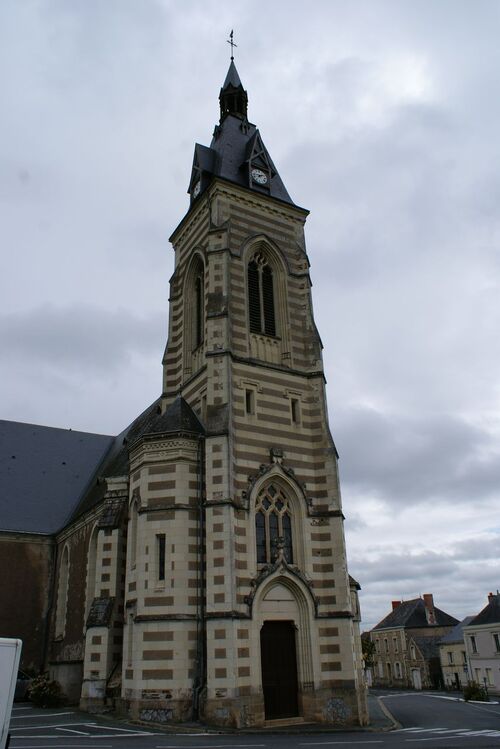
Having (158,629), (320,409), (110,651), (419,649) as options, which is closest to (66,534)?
(110,651)

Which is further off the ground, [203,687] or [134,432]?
[134,432]

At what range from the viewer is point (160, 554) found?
1975 cm

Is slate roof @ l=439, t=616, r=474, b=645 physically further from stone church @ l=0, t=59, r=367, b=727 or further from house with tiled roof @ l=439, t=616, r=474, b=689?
stone church @ l=0, t=59, r=367, b=727

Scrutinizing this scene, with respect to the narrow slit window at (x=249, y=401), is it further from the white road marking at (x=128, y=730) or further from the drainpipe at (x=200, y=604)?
the white road marking at (x=128, y=730)

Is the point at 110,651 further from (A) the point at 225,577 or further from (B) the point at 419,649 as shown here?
(B) the point at 419,649

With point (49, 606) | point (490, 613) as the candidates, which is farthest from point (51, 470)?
point (490, 613)

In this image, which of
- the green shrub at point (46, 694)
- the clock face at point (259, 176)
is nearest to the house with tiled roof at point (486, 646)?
the green shrub at point (46, 694)

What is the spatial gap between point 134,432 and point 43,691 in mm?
12322

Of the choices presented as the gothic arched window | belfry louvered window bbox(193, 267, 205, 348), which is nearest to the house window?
the gothic arched window

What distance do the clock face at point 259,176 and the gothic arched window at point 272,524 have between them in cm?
1417

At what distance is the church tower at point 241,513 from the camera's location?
18422 millimetres

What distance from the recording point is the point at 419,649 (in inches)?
2368

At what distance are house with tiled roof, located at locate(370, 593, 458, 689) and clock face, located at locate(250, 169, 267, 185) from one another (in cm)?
5097

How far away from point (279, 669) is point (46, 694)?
930 centimetres
